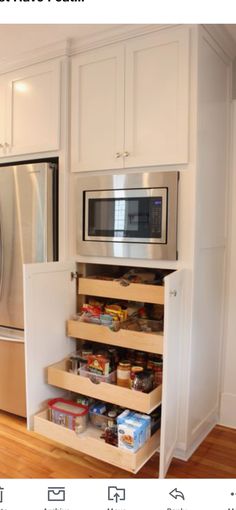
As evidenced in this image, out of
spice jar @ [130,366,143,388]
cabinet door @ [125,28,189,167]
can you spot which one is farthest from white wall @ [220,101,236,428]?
spice jar @ [130,366,143,388]

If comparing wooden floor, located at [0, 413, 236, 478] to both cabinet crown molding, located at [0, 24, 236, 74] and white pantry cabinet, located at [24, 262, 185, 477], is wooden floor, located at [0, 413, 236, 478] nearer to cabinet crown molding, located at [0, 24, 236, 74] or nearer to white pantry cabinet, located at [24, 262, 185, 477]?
white pantry cabinet, located at [24, 262, 185, 477]

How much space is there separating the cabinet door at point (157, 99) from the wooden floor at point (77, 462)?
1492 millimetres

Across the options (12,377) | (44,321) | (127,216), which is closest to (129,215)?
(127,216)

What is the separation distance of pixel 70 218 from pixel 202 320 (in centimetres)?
92

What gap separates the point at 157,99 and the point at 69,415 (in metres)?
1.61

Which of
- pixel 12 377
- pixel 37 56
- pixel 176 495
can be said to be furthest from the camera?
pixel 12 377

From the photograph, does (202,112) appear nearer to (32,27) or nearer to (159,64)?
(159,64)

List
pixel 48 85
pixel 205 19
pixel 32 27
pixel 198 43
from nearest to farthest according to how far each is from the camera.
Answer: pixel 205 19 < pixel 198 43 < pixel 32 27 < pixel 48 85

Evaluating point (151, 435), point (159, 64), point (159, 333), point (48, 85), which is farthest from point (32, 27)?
point (151, 435)

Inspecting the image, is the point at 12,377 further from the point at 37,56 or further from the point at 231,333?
the point at 37,56

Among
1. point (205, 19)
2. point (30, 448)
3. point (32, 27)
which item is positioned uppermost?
point (32, 27)

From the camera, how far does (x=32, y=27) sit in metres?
2.01

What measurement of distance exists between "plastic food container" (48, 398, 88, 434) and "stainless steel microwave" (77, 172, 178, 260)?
805 millimetres

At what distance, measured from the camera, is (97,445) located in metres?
1.78
